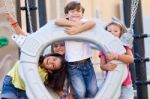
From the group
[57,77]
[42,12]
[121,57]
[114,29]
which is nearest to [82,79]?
[57,77]

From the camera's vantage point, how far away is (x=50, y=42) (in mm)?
2139

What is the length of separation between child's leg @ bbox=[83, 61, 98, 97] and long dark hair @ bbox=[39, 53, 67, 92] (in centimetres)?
11

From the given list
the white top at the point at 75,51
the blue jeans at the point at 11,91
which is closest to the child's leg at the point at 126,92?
the white top at the point at 75,51

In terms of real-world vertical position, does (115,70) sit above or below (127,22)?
below

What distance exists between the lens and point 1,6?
284 cm

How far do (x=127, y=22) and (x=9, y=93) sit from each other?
1216mm

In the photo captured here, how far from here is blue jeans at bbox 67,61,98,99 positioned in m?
2.19

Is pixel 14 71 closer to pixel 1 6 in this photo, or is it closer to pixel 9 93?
pixel 9 93

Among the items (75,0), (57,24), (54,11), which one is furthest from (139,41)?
(54,11)

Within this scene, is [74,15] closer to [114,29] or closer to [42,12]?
[114,29]

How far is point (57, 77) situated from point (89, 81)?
0.17 metres

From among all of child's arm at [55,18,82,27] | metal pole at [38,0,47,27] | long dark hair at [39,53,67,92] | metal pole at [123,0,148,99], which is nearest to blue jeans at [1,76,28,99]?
long dark hair at [39,53,67,92]

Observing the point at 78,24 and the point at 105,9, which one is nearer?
the point at 78,24

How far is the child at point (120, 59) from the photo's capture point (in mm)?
2102
